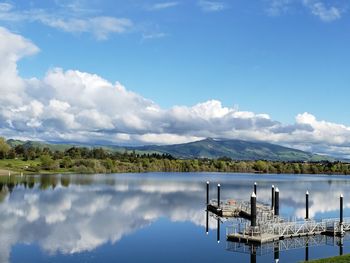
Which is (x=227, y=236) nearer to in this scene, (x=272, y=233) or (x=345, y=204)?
(x=272, y=233)

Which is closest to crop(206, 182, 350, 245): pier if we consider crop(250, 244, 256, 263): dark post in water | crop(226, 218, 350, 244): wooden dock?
crop(226, 218, 350, 244): wooden dock

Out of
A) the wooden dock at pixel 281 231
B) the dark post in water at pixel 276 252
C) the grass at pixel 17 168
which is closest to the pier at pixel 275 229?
the wooden dock at pixel 281 231

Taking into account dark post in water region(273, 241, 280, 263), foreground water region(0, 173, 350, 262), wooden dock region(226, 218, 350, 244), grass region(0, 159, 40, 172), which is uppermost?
grass region(0, 159, 40, 172)

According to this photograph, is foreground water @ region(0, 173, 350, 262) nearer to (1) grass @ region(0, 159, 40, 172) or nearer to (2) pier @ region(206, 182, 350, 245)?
(2) pier @ region(206, 182, 350, 245)

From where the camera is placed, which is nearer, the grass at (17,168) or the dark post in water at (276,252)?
the dark post in water at (276,252)

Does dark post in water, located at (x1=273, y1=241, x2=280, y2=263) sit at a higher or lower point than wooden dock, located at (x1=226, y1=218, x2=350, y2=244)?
lower

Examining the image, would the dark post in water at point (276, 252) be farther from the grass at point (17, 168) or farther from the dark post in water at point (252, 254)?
the grass at point (17, 168)

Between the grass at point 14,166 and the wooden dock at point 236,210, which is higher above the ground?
the grass at point 14,166

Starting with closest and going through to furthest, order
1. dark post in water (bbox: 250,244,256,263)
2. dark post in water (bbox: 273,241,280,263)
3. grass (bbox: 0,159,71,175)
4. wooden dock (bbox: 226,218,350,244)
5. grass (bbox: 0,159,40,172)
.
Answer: dark post in water (bbox: 250,244,256,263)
dark post in water (bbox: 273,241,280,263)
wooden dock (bbox: 226,218,350,244)
grass (bbox: 0,159,71,175)
grass (bbox: 0,159,40,172)

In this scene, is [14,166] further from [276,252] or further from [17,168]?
[276,252]

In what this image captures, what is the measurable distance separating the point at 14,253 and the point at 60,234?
10164 mm

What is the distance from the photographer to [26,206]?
241ft

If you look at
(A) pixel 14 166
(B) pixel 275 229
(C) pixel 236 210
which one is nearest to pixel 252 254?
(B) pixel 275 229

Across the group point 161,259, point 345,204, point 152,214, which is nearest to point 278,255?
point 161,259
